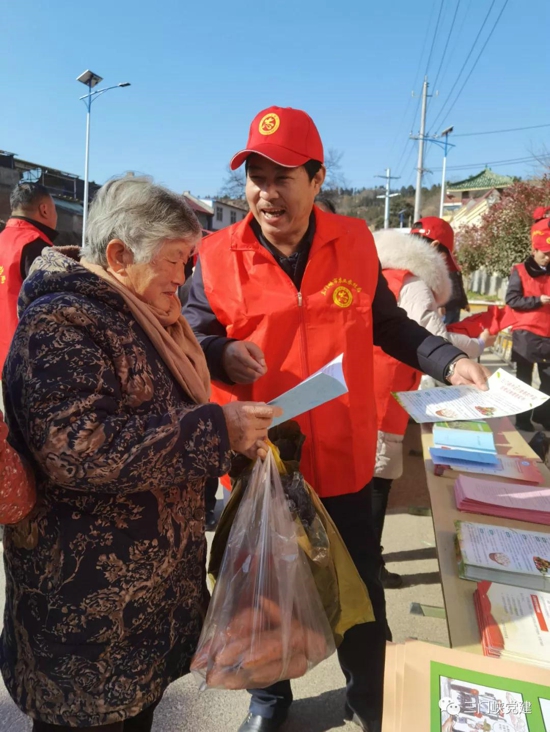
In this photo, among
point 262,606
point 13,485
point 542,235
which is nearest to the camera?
point 13,485

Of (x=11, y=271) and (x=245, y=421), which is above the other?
(x=11, y=271)

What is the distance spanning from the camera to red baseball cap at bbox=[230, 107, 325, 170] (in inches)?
67.0

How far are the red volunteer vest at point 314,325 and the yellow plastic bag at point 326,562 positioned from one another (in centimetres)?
24

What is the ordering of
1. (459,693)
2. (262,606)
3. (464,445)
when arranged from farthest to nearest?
(464,445) → (262,606) → (459,693)

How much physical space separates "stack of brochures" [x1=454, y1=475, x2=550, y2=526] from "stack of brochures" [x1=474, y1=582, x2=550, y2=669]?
0.42 metres

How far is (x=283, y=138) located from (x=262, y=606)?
1.40 m

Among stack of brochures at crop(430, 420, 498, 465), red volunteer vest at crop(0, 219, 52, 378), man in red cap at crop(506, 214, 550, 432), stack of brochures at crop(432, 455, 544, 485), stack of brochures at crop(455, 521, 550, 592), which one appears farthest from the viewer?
man in red cap at crop(506, 214, 550, 432)

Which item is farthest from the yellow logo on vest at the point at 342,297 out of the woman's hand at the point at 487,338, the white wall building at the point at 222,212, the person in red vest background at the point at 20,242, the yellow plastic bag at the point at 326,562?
the white wall building at the point at 222,212

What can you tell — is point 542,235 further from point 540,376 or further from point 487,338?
point 487,338

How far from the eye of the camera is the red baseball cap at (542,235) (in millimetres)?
4793

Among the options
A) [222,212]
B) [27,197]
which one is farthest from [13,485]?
[222,212]

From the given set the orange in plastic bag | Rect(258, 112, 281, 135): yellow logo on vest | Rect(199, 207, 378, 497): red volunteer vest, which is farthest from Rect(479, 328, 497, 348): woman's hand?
the orange in plastic bag

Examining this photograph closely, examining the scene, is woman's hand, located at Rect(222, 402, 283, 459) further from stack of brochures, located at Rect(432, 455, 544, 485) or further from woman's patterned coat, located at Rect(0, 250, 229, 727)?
stack of brochures, located at Rect(432, 455, 544, 485)

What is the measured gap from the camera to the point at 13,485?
104cm
